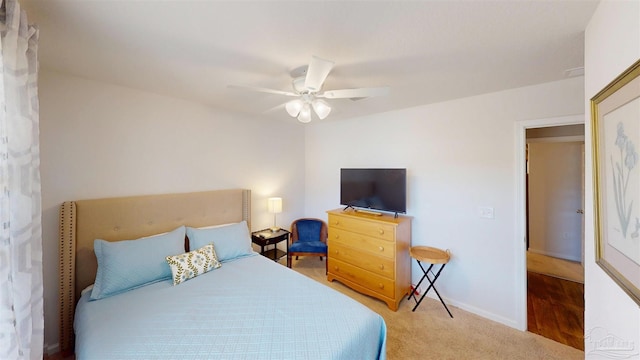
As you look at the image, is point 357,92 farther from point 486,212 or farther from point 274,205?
point 274,205

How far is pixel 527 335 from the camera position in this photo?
213cm

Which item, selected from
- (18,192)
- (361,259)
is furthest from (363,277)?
(18,192)

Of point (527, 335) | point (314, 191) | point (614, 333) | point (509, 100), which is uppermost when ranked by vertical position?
point (509, 100)

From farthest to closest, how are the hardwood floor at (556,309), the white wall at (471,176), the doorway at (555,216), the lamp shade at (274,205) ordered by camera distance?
1. the lamp shade at (274,205)
2. the doorway at (555,216)
3. the white wall at (471,176)
4. the hardwood floor at (556,309)

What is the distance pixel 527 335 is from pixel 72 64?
15.0ft

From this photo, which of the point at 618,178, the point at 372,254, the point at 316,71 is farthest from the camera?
the point at 372,254

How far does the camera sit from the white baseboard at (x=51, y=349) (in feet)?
5.93

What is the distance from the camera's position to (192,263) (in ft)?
6.75

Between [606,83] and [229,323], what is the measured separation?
7.68ft

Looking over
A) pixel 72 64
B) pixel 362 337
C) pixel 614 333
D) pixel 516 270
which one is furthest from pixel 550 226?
pixel 72 64

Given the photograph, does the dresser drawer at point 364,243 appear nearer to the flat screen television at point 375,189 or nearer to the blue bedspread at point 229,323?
the flat screen television at point 375,189

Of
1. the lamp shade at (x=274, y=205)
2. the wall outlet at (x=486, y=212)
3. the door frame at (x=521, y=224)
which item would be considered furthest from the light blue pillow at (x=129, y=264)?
the door frame at (x=521, y=224)

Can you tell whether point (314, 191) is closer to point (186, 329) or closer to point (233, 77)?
point (233, 77)

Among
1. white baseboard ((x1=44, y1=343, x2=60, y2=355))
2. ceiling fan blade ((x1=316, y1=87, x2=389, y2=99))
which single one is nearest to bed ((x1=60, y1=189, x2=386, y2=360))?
white baseboard ((x1=44, y1=343, x2=60, y2=355))
